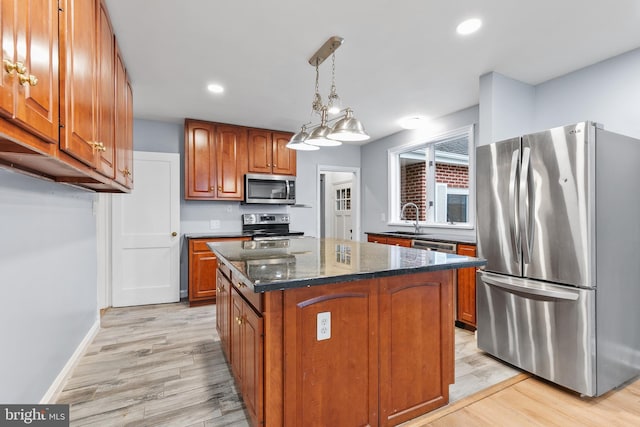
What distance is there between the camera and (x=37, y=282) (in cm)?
184

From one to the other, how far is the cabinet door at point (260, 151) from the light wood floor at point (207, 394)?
8.48ft

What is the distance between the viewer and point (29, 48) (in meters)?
0.94

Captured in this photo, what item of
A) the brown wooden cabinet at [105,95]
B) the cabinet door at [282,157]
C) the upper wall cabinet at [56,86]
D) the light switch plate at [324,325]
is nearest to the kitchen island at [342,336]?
the light switch plate at [324,325]

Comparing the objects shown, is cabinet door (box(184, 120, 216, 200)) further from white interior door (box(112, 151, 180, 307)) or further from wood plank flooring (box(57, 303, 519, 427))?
wood plank flooring (box(57, 303, 519, 427))

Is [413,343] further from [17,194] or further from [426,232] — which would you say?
[426,232]

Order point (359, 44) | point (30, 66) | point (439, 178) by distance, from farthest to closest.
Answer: point (439, 178) → point (359, 44) → point (30, 66)

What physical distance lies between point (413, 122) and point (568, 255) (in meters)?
2.82

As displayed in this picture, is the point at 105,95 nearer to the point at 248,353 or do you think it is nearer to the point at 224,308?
the point at 224,308

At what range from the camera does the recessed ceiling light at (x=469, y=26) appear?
212cm

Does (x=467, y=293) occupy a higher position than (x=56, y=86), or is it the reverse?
(x=56, y=86)

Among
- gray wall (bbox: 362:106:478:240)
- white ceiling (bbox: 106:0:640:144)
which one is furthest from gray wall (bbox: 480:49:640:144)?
gray wall (bbox: 362:106:478:240)

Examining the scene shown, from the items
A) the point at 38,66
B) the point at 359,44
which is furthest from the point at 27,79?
the point at 359,44

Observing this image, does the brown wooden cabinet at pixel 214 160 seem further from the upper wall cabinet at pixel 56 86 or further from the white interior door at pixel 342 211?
the white interior door at pixel 342 211

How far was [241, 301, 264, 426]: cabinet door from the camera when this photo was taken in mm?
1416
